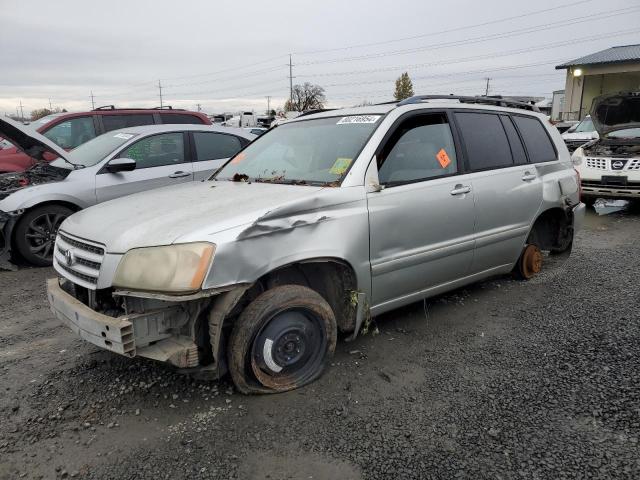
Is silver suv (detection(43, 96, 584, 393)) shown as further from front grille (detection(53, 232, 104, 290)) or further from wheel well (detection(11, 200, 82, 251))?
wheel well (detection(11, 200, 82, 251))

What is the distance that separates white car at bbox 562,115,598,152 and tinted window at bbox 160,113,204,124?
1032cm

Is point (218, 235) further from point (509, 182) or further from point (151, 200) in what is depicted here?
point (509, 182)

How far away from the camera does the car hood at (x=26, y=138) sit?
4781mm

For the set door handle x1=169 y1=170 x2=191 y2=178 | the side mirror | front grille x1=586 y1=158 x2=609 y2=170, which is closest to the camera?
the side mirror

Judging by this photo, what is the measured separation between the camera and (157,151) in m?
6.23

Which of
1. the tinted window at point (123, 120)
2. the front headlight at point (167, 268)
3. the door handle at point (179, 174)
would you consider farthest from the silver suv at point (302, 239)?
the tinted window at point (123, 120)

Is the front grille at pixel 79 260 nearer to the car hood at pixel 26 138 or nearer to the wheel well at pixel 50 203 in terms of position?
the car hood at pixel 26 138

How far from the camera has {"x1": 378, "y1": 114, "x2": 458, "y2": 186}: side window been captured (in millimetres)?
3334

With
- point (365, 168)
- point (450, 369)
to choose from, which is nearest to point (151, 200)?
point (365, 168)

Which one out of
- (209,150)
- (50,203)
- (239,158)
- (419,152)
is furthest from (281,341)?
(209,150)

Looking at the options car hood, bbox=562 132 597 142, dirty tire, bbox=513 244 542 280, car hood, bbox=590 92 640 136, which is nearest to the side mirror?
dirty tire, bbox=513 244 542 280

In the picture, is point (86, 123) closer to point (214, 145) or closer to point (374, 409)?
point (214, 145)

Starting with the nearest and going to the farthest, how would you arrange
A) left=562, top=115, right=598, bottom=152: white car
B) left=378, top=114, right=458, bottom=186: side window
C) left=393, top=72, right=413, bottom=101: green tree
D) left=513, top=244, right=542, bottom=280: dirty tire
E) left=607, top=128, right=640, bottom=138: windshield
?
left=378, top=114, right=458, bottom=186: side window, left=513, top=244, right=542, bottom=280: dirty tire, left=607, top=128, right=640, bottom=138: windshield, left=562, top=115, right=598, bottom=152: white car, left=393, top=72, right=413, bottom=101: green tree

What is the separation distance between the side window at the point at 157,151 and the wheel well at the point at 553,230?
4.48 metres
